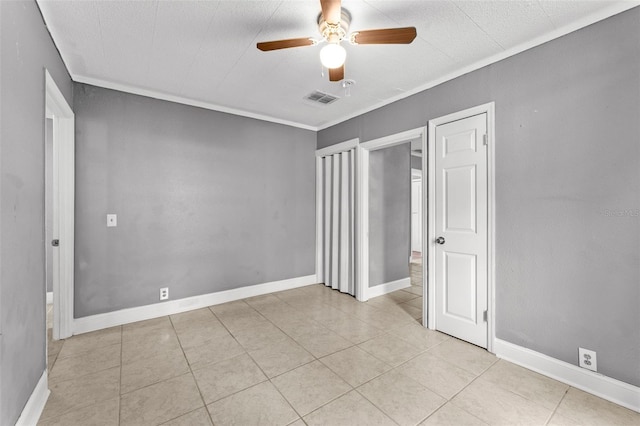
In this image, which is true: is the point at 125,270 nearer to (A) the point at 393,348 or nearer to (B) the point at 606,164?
(A) the point at 393,348

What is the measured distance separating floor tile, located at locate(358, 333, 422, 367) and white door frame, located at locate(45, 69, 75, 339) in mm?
2954

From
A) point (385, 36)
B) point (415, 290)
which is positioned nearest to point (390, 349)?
point (415, 290)

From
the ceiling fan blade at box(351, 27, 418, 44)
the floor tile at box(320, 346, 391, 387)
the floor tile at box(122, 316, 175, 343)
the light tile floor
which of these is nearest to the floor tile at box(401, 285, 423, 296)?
the light tile floor

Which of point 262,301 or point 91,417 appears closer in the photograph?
point 91,417

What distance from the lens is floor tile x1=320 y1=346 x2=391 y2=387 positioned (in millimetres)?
2156

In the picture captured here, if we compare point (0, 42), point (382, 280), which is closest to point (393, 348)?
point (382, 280)

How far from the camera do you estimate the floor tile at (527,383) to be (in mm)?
1927

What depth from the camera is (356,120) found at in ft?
13.0

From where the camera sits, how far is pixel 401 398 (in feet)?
6.31

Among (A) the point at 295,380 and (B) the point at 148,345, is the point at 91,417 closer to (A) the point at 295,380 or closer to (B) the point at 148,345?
(B) the point at 148,345

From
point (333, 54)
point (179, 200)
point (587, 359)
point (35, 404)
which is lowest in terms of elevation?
point (35, 404)

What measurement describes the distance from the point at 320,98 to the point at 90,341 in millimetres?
3575

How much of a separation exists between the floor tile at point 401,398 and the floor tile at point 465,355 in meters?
0.53

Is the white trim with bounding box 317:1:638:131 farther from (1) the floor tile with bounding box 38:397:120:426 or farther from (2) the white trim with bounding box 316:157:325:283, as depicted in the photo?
(1) the floor tile with bounding box 38:397:120:426
